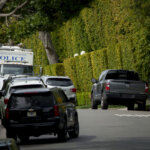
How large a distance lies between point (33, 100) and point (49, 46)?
135ft

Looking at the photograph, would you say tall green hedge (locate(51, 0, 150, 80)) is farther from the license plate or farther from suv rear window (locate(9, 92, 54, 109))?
the license plate

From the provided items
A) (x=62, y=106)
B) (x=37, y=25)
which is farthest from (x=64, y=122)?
(x=37, y=25)

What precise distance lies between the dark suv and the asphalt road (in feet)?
1.24

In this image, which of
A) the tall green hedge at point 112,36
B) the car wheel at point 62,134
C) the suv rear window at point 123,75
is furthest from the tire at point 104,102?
the car wheel at point 62,134

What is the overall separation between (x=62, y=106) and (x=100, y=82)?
14575 millimetres

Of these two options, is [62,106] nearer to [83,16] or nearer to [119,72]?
[119,72]

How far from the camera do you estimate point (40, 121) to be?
1518 cm

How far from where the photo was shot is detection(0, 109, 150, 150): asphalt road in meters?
13.6

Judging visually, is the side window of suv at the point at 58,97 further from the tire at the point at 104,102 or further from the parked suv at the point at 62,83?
the parked suv at the point at 62,83

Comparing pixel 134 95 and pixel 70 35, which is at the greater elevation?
pixel 70 35

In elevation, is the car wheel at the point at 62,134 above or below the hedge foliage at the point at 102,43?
below

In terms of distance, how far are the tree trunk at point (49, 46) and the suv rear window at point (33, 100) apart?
4039cm

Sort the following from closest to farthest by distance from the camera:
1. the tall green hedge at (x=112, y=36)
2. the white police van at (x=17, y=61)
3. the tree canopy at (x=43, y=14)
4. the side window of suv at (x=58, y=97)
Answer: the side window of suv at (x=58, y=97)
the tree canopy at (x=43, y=14)
the tall green hedge at (x=112, y=36)
the white police van at (x=17, y=61)

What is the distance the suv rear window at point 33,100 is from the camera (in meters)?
15.4
